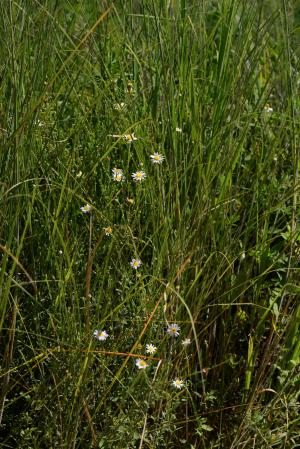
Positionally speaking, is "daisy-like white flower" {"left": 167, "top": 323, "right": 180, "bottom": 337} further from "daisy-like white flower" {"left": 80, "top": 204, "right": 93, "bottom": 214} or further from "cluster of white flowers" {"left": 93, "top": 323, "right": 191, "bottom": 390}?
"daisy-like white flower" {"left": 80, "top": 204, "right": 93, "bottom": 214}

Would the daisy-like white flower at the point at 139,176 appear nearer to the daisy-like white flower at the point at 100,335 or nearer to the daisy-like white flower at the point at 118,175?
the daisy-like white flower at the point at 118,175

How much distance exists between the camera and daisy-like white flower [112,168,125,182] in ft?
8.09

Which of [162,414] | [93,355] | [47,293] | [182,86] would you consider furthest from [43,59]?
[162,414]

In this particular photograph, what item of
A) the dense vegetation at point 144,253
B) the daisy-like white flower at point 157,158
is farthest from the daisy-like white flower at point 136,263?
the daisy-like white flower at point 157,158

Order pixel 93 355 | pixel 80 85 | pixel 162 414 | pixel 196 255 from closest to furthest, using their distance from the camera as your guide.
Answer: pixel 93 355 → pixel 162 414 → pixel 196 255 → pixel 80 85

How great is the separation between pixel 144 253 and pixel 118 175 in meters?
0.23

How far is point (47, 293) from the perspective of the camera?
7.92ft

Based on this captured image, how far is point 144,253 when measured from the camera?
2.56 metres

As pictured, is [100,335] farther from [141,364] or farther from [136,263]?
[136,263]

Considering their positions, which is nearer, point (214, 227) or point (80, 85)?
point (214, 227)

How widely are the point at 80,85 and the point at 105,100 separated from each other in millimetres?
307

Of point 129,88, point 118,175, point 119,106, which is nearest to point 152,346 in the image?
point 118,175

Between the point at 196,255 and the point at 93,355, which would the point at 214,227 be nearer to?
the point at 196,255

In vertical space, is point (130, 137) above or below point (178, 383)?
above
